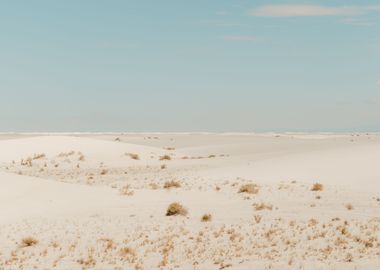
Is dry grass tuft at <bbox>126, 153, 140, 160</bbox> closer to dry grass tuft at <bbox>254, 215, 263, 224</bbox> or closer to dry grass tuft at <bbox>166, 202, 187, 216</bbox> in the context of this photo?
dry grass tuft at <bbox>166, 202, 187, 216</bbox>

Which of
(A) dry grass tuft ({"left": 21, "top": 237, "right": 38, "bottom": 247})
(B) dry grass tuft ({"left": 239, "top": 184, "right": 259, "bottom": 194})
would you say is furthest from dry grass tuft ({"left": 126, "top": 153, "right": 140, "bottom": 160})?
(A) dry grass tuft ({"left": 21, "top": 237, "right": 38, "bottom": 247})

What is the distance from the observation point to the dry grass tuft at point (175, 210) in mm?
21016

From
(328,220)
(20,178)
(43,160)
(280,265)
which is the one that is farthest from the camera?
(43,160)

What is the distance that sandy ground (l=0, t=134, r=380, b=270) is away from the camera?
14.8 m

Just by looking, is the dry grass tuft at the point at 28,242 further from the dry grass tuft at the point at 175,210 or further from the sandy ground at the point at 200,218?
the dry grass tuft at the point at 175,210

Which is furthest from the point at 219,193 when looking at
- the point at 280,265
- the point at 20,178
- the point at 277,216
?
the point at 280,265

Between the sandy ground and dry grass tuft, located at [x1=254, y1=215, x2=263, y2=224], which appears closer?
the sandy ground

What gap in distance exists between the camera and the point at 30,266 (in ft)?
47.4

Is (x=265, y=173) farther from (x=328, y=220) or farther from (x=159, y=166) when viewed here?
(x=328, y=220)

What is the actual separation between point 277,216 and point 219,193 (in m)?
7.53

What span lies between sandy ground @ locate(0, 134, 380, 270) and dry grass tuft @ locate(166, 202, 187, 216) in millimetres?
51

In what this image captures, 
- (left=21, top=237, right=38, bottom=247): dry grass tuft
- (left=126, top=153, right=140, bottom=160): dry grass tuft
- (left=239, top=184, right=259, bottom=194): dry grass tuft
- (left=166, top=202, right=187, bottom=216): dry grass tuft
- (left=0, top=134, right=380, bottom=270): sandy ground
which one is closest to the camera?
(left=0, top=134, right=380, bottom=270): sandy ground

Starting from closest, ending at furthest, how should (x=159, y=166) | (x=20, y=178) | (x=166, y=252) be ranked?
(x=166, y=252), (x=20, y=178), (x=159, y=166)

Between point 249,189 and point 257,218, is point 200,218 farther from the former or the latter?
point 249,189
